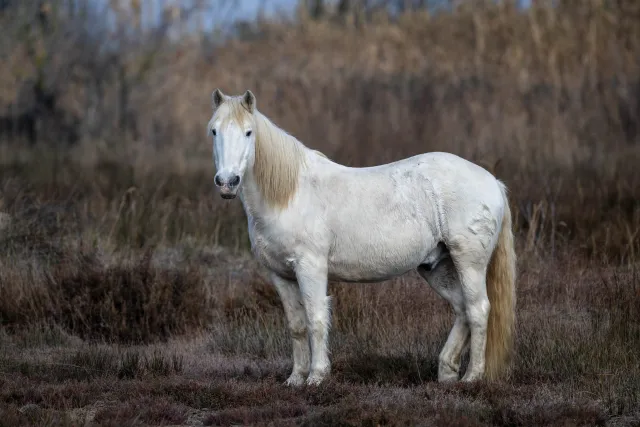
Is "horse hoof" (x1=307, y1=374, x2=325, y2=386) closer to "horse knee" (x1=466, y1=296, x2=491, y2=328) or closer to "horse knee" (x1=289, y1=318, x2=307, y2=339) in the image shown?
"horse knee" (x1=289, y1=318, x2=307, y2=339)

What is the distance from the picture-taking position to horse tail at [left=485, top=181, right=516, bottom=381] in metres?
6.30

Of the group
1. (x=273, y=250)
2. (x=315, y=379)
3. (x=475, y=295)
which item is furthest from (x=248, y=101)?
(x=475, y=295)

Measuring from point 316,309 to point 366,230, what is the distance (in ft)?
1.95

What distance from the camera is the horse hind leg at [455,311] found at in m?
6.28

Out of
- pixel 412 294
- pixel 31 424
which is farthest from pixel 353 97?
pixel 31 424

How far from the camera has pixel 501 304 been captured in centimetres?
638

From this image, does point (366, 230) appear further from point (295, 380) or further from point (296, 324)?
point (295, 380)

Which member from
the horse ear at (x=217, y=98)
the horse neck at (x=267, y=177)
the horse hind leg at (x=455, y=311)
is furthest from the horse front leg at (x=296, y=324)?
the horse ear at (x=217, y=98)

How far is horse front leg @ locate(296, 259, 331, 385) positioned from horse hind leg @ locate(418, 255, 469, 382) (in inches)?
30.8

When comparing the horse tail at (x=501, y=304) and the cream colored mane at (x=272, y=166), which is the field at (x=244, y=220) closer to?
the horse tail at (x=501, y=304)

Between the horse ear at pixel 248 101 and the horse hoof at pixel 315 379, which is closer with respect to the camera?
the horse ear at pixel 248 101

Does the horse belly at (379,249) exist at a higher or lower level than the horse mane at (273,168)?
lower

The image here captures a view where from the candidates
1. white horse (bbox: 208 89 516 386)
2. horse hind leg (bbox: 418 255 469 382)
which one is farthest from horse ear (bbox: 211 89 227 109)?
horse hind leg (bbox: 418 255 469 382)

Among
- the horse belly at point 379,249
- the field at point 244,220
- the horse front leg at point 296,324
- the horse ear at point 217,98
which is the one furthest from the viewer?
the horse front leg at point 296,324
